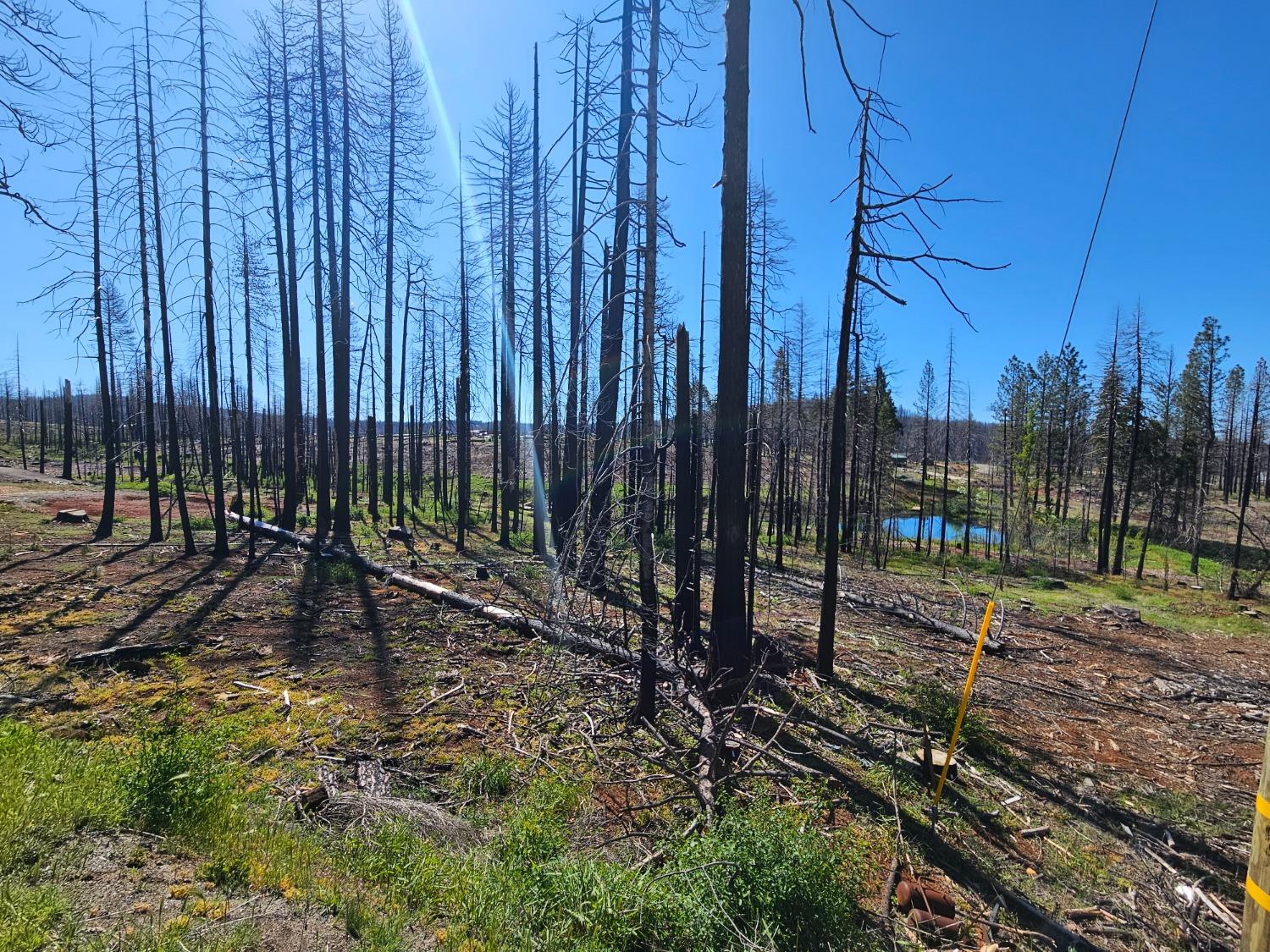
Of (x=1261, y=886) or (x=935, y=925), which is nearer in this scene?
(x=1261, y=886)

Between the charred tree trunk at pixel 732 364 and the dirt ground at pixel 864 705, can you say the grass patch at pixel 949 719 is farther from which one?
the charred tree trunk at pixel 732 364

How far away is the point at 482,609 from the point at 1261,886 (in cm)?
920

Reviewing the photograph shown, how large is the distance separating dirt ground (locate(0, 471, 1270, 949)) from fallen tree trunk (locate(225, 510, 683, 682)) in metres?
0.28

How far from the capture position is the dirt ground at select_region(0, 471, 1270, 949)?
4.41 meters

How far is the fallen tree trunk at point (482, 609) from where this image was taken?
6.12 meters

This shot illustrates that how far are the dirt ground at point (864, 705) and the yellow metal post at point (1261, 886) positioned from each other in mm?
2431

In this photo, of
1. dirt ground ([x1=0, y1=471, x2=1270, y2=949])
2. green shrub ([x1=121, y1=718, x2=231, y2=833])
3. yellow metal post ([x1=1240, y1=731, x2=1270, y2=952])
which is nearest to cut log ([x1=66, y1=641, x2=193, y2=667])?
dirt ground ([x1=0, y1=471, x2=1270, y2=949])

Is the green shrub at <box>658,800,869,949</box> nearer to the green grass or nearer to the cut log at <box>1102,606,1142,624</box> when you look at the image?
the green grass

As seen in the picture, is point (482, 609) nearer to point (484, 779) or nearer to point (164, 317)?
point (484, 779)

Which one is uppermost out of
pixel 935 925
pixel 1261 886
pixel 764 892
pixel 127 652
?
pixel 1261 886

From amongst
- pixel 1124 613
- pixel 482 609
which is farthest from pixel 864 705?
pixel 1124 613

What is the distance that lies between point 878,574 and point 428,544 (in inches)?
647

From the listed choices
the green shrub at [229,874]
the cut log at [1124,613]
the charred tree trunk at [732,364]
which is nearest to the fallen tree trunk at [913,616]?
the cut log at [1124,613]

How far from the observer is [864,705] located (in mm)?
7254
